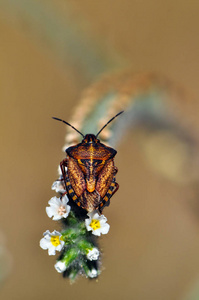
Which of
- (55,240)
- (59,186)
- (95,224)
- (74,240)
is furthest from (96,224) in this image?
(59,186)

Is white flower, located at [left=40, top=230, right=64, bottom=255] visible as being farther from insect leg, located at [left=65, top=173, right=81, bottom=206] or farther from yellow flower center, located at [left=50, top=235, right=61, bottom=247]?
insect leg, located at [left=65, top=173, right=81, bottom=206]

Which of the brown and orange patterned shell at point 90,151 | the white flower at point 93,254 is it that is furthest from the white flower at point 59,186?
the white flower at point 93,254

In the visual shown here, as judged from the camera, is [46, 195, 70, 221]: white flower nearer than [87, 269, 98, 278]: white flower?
No

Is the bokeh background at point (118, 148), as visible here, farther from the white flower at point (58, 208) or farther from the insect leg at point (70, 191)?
the white flower at point (58, 208)

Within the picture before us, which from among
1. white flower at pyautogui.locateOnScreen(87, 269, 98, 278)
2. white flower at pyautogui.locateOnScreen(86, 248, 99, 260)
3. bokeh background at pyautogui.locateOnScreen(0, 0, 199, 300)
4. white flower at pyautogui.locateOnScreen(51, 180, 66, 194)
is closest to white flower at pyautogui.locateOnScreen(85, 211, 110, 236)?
white flower at pyautogui.locateOnScreen(86, 248, 99, 260)

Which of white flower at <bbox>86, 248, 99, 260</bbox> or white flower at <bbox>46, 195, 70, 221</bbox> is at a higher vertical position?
white flower at <bbox>46, 195, 70, 221</bbox>

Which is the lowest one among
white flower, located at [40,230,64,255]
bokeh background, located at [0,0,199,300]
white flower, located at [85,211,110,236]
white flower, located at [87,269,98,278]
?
white flower, located at [87,269,98,278]

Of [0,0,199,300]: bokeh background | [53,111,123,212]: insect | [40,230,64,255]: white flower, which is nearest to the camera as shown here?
[40,230,64,255]: white flower
